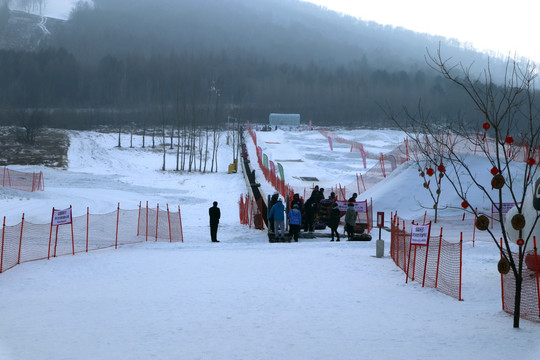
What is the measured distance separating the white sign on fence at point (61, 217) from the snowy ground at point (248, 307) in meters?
1.12

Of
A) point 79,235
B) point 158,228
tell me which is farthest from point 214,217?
point 79,235

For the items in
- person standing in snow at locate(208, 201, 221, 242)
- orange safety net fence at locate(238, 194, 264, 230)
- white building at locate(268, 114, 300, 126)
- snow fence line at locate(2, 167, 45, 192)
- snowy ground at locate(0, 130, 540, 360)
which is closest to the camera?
snowy ground at locate(0, 130, 540, 360)

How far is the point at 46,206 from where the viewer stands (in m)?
29.1

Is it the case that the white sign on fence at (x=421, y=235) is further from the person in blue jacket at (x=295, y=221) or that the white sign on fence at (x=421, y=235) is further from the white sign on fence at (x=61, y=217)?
the white sign on fence at (x=61, y=217)

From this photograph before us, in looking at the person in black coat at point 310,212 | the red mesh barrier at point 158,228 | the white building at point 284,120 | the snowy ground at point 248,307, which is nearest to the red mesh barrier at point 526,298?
the snowy ground at point 248,307

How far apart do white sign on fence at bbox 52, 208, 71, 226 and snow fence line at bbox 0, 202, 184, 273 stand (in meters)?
0.09

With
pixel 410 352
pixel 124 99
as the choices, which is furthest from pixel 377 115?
pixel 410 352

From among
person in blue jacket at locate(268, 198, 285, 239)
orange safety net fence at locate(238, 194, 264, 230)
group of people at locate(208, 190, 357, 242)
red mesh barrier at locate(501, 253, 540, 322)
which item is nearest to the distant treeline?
orange safety net fence at locate(238, 194, 264, 230)

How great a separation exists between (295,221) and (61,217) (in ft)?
24.1

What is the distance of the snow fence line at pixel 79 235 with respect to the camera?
16.1 meters

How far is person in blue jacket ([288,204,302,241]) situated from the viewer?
19.7 m

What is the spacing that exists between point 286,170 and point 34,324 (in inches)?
1586

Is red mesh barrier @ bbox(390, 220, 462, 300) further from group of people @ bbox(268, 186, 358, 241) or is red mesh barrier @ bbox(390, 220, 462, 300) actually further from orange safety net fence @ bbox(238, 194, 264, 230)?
orange safety net fence @ bbox(238, 194, 264, 230)

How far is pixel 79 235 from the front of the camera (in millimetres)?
19812
